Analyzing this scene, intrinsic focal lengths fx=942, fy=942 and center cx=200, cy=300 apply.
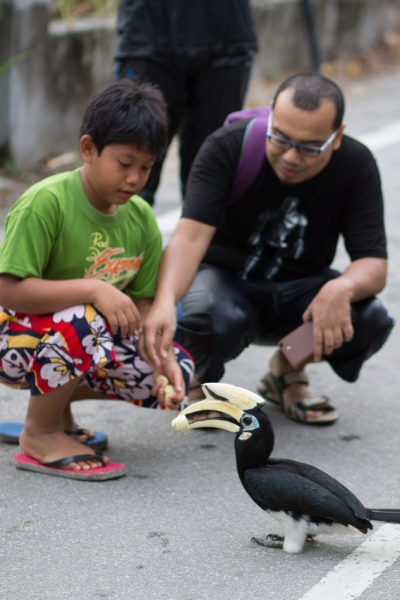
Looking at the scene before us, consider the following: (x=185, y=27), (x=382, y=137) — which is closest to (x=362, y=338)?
(x=185, y=27)

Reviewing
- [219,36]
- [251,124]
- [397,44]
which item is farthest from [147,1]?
[397,44]

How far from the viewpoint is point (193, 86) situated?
15.6 feet

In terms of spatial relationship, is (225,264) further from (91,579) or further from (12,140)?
(12,140)

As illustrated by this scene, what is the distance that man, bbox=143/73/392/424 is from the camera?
10.4 feet

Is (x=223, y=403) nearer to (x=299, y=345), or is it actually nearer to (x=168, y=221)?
(x=299, y=345)

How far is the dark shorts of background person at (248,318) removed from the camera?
329 centimetres

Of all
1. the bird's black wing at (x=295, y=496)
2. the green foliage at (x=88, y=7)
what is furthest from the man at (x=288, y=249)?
the green foliage at (x=88, y=7)

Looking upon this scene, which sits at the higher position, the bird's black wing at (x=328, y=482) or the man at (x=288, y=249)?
the man at (x=288, y=249)

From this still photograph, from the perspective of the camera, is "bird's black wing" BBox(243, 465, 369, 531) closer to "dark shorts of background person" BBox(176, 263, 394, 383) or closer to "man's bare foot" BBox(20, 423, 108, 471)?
"man's bare foot" BBox(20, 423, 108, 471)

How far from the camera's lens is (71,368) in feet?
9.20

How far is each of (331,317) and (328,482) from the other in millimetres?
854

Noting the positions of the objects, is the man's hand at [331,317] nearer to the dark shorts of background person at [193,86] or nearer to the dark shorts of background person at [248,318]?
the dark shorts of background person at [248,318]

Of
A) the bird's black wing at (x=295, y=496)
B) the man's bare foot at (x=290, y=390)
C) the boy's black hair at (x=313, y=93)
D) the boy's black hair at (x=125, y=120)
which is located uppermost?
the boy's black hair at (x=313, y=93)

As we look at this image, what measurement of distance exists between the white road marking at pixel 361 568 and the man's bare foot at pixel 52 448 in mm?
880
